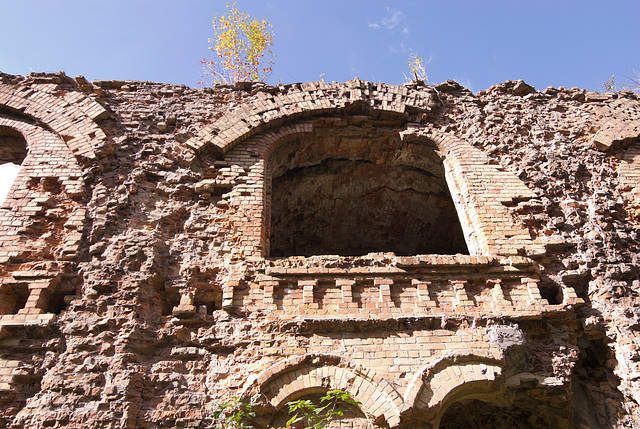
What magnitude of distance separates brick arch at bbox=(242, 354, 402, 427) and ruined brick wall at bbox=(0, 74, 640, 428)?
0.7 inches

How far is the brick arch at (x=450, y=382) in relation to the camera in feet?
13.7

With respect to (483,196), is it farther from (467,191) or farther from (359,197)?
(359,197)

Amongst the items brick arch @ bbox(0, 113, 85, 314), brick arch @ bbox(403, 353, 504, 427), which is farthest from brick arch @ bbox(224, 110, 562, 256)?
brick arch @ bbox(0, 113, 85, 314)

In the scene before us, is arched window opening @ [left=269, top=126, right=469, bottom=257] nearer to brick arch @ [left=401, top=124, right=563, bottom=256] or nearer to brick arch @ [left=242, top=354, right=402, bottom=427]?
brick arch @ [left=401, top=124, right=563, bottom=256]

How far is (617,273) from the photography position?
5.20 metres

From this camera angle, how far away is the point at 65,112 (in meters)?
6.56

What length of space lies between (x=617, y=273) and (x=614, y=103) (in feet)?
11.6

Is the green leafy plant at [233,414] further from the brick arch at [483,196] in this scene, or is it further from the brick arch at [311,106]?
the brick arch at [311,106]

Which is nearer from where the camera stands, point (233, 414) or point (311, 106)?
point (233, 414)

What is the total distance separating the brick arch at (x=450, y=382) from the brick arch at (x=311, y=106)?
3.89m

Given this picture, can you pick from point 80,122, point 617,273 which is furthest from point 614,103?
point 80,122

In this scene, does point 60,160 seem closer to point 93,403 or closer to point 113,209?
point 113,209

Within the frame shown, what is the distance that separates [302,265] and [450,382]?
6.30ft

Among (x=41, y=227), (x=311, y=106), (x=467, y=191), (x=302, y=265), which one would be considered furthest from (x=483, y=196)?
(x=41, y=227)
